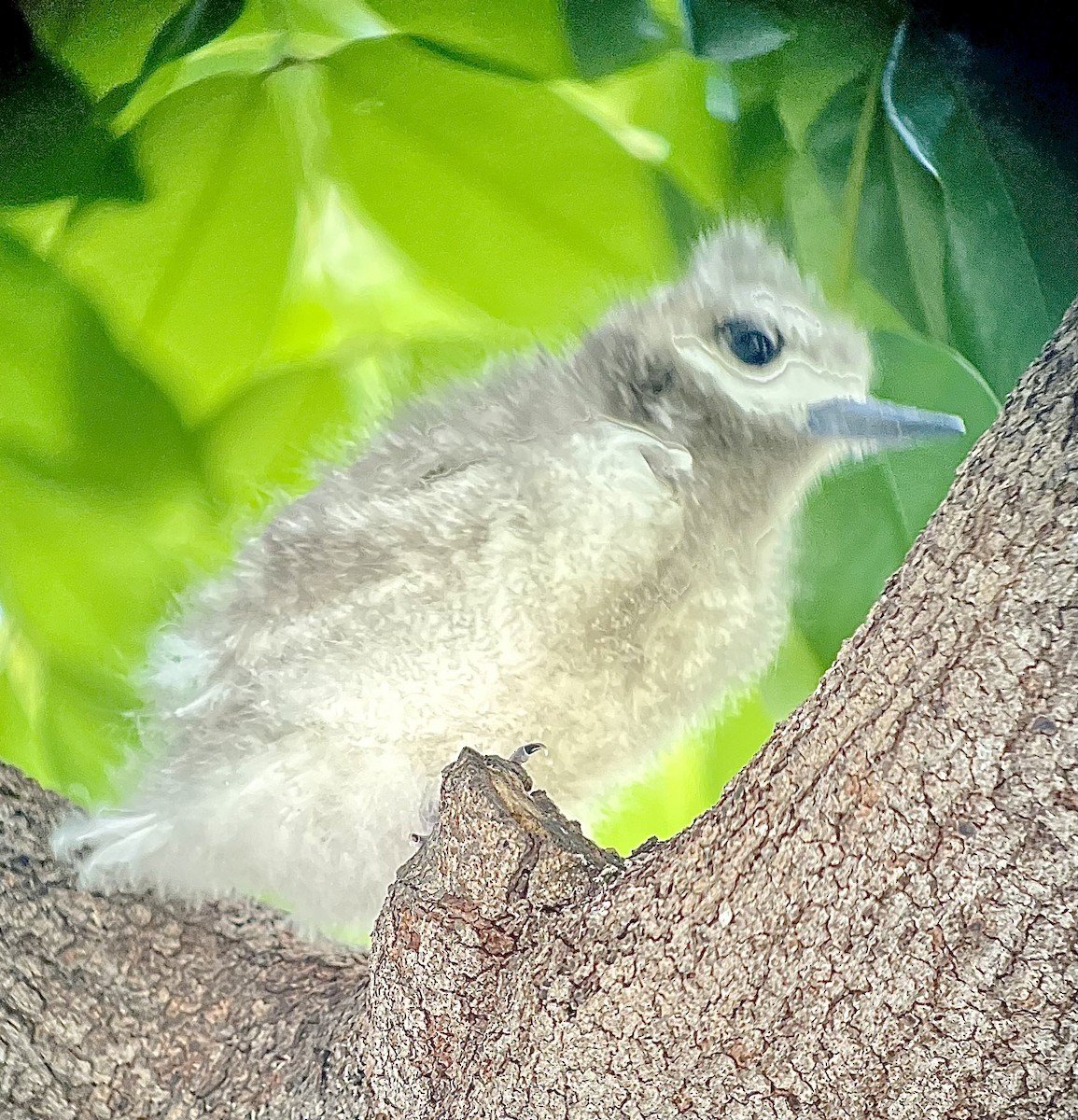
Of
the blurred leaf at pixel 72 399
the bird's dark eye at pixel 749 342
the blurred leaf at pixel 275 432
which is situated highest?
the blurred leaf at pixel 72 399

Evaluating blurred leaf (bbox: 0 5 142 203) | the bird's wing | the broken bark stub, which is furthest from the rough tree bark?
blurred leaf (bbox: 0 5 142 203)

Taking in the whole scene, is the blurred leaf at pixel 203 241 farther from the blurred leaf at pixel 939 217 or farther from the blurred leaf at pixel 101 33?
the blurred leaf at pixel 939 217

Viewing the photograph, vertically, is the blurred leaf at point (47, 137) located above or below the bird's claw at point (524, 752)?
above

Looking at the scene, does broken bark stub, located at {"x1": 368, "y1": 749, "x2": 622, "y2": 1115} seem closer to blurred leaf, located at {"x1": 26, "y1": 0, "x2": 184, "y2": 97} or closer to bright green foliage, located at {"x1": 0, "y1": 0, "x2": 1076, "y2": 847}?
bright green foliage, located at {"x1": 0, "y1": 0, "x2": 1076, "y2": 847}

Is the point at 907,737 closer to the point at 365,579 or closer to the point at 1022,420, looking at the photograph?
the point at 1022,420

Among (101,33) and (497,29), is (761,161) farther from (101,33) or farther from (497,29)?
(101,33)

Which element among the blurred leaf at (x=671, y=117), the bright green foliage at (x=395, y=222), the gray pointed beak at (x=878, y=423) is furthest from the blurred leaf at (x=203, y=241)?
the gray pointed beak at (x=878, y=423)

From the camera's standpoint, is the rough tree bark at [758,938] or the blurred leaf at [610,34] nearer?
the rough tree bark at [758,938]
